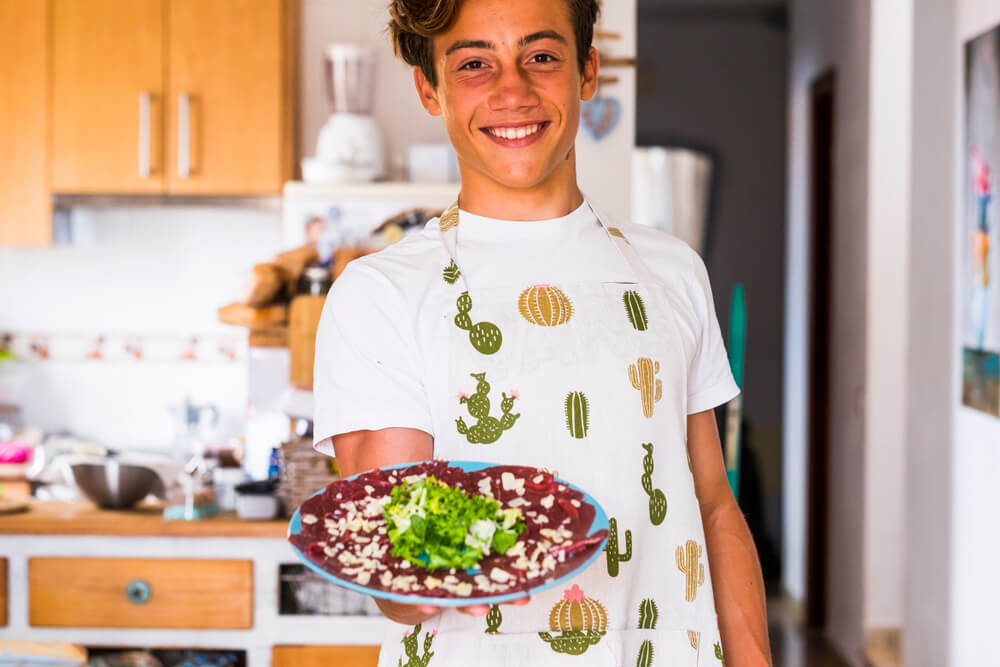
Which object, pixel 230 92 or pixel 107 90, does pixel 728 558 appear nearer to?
pixel 230 92

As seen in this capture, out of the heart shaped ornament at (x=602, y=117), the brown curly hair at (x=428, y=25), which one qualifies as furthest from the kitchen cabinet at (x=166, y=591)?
the brown curly hair at (x=428, y=25)

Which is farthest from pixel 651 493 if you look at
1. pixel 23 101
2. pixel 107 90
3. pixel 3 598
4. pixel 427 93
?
pixel 23 101

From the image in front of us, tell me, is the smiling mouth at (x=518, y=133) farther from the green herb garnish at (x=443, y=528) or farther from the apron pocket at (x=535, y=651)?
the apron pocket at (x=535, y=651)

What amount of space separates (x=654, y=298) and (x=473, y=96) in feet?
0.96

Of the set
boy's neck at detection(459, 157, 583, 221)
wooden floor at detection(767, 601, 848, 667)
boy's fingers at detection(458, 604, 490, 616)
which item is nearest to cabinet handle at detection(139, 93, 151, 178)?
boy's neck at detection(459, 157, 583, 221)

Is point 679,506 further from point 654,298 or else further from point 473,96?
point 473,96

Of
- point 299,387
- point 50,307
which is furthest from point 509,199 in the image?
point 50,307

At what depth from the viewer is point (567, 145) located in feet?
3.91

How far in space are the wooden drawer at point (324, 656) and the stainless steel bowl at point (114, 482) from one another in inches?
19.6

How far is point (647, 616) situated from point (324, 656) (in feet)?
4.84

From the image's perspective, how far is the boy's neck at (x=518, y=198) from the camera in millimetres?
1228

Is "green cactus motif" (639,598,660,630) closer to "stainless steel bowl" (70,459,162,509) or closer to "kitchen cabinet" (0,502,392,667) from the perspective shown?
"kitchen cabinet" (0,502,392,667)

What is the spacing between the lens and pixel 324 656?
2469mm

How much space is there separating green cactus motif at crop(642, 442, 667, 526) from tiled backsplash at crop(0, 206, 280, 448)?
2355 mm
